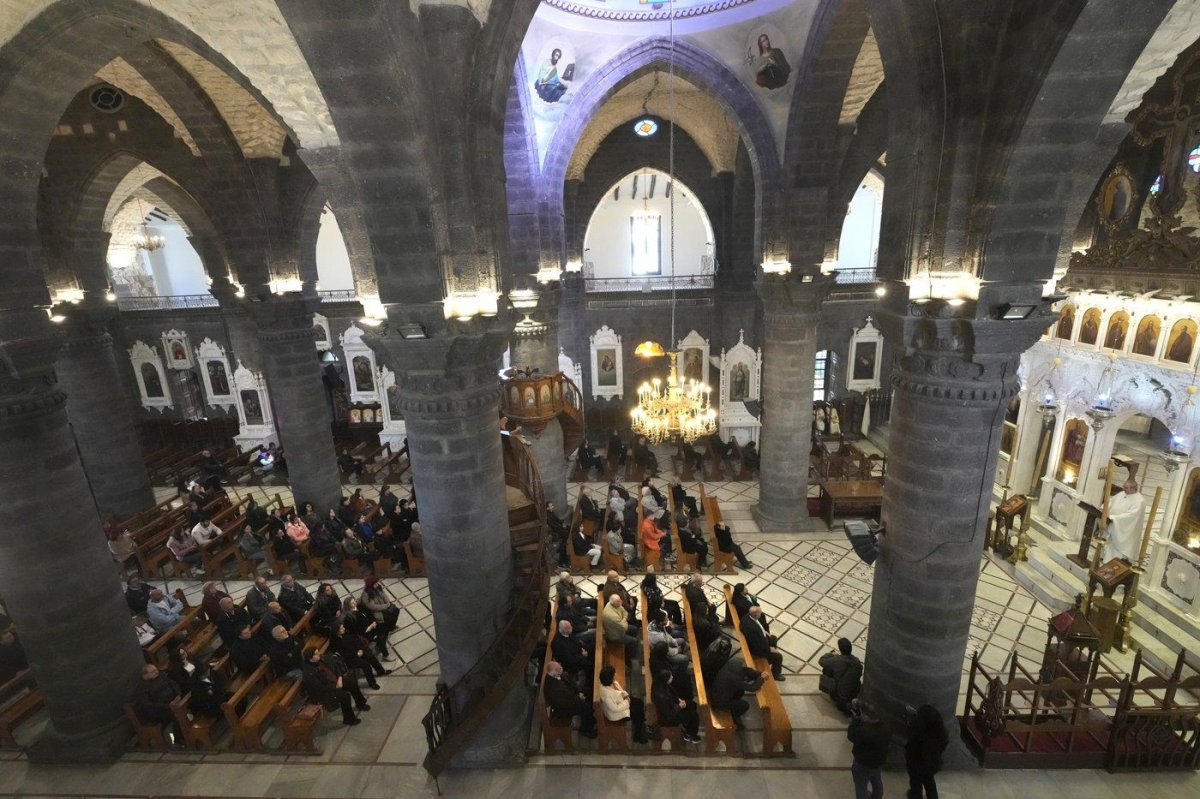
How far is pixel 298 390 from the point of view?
12.0 m

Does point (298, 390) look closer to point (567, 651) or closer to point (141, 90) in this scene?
point (141, 90)

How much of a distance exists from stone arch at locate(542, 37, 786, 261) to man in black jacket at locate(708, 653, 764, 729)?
736 centimetres

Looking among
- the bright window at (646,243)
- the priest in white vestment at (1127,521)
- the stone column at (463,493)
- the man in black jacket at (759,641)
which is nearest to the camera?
the stone column at (463,493)

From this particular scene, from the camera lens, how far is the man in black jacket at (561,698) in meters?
6.59

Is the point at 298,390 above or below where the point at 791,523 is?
above

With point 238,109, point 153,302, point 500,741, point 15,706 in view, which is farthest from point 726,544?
point 153,302

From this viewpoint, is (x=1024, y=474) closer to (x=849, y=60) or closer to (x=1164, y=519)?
(x=1164, y=519)

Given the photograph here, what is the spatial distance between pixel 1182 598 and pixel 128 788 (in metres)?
14.1

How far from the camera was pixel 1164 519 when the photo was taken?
8.90m

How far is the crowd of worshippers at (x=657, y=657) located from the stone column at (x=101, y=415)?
11003 mm

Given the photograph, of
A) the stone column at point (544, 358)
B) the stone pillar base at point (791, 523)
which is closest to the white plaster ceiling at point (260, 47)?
the stone column at point (544, 358)

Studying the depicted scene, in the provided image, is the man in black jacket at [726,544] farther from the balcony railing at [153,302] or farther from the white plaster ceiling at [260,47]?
the balcony railing at [153,302]

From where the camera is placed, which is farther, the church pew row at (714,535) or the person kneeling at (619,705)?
the church pew row at (714,535)

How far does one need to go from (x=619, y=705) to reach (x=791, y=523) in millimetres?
6689
